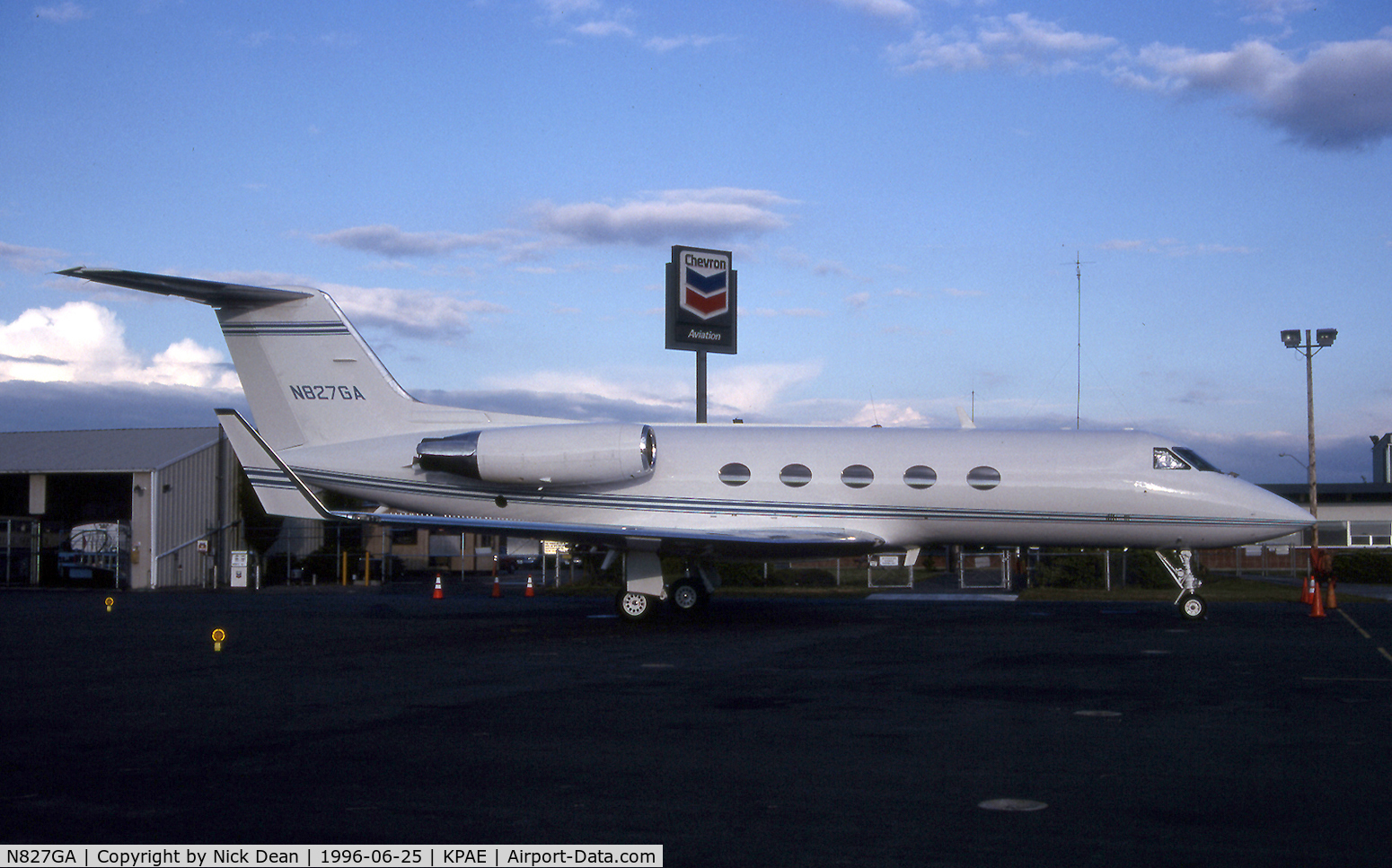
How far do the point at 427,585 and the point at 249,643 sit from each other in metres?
22.2

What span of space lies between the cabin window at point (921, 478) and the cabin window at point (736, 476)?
2.53 metres

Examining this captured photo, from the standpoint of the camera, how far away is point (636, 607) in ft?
57.3

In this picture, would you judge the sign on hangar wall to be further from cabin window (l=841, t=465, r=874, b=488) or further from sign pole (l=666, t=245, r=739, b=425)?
cabin window (l=841, t=465, r=874, b=488)

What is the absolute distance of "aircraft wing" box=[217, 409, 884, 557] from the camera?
1583 centimetres

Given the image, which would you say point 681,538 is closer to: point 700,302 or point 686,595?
point 686,595

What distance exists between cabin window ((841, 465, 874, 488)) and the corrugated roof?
2552cm

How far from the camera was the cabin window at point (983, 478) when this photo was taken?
1762cm

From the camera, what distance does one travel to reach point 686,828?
17.1 feet

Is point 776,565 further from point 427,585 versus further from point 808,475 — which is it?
point 808,475

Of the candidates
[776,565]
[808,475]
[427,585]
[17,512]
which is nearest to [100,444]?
[17,512]

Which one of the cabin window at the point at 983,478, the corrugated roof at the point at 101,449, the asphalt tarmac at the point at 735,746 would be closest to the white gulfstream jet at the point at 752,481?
the cabin window at the point at 983,478

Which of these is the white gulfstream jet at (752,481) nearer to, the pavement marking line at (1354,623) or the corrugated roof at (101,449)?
the pavement marking line at (1354,623)

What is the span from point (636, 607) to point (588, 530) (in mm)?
1887

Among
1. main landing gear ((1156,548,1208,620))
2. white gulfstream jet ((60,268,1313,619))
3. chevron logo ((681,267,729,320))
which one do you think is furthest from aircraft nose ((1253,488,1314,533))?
chevron logo ((681,267,729,320))
